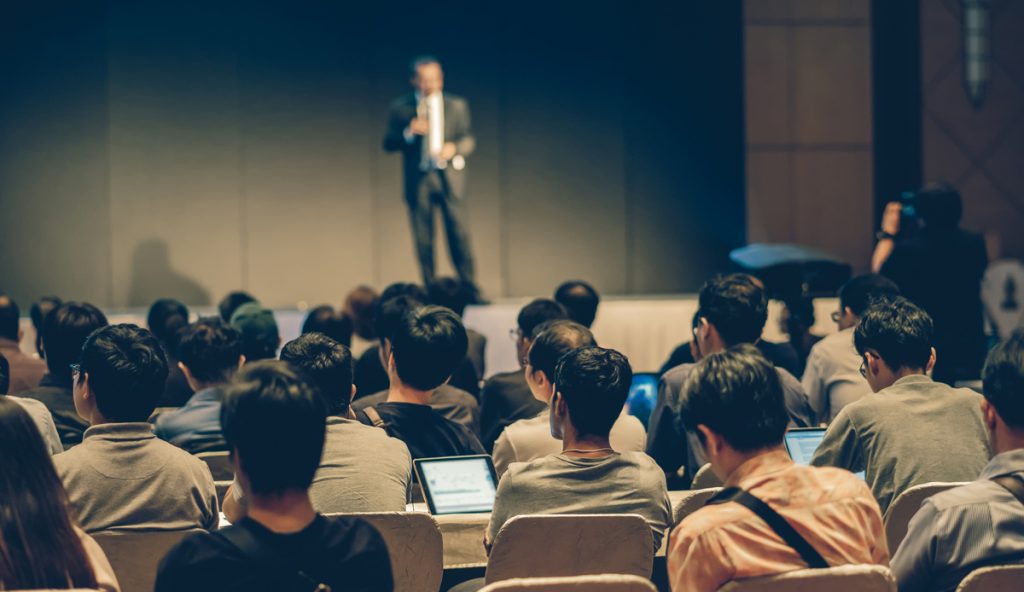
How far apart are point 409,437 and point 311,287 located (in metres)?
6.50

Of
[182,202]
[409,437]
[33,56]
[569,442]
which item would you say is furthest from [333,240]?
[569,442]

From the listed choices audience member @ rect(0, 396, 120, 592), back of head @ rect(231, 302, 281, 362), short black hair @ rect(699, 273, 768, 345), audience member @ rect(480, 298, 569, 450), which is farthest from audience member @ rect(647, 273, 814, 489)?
audience member @ rect(0, 396, 120, 592)

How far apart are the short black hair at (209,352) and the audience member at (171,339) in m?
0.67

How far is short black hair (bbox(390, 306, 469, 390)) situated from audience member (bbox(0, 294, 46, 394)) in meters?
1.90

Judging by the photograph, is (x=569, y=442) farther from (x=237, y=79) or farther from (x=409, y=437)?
(x=237, y=79)

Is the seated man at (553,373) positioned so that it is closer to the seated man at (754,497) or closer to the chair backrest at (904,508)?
the chair backrest at (904,508)

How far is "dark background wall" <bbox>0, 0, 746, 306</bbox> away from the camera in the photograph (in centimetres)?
968

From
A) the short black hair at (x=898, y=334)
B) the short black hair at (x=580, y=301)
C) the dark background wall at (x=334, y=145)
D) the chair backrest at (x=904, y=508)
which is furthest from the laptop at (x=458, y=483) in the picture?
the dark background wall at (x=334, y=145)

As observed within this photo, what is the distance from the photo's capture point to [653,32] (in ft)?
33.3

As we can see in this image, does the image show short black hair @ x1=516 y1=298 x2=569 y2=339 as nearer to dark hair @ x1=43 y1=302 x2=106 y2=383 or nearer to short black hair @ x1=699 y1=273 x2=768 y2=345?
short black hair @ x1=699 y1=273 x2=768 y2=345

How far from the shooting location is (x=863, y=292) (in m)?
4.66

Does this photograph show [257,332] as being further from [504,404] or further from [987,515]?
[987,515]

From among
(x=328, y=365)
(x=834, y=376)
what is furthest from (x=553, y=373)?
(x=834, y=376)

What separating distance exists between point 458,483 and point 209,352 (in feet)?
4.49
